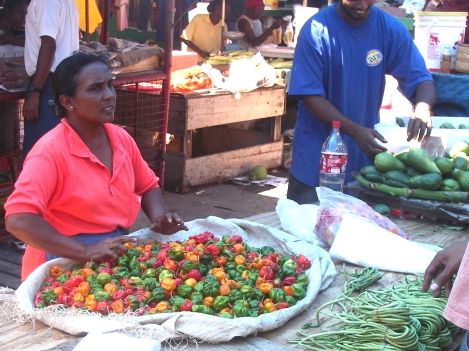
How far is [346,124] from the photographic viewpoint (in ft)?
11.5

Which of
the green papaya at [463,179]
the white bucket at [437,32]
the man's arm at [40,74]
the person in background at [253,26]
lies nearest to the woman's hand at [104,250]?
the green papaya at [463,179]

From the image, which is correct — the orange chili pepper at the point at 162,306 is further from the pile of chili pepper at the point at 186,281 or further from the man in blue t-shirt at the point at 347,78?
the man in blue t-shirt at the point at 347,78

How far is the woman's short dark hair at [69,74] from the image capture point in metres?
2.88

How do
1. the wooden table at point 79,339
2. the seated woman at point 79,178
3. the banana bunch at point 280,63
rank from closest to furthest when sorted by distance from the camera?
the wooden table at point 79,339, the seated woman at point 79,178, the banana bunch at point 280,63

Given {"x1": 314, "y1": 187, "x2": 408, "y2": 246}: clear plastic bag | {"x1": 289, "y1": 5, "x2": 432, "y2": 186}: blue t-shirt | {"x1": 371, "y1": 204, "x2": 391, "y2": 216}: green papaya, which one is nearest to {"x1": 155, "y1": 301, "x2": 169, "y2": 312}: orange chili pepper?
{"x1": 314, "y1": 187, "x2": 408, "y2": 246}: clear plastic bag

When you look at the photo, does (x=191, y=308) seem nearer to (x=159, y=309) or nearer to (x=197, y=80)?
(x=159, y=309)

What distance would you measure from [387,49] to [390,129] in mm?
469

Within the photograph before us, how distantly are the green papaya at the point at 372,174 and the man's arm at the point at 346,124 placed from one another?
119 mm

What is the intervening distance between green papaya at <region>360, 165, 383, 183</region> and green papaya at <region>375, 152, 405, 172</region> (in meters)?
0.03

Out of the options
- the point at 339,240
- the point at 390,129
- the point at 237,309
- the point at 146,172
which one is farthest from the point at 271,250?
the point at 390,129

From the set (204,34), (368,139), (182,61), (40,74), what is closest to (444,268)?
(368,139)

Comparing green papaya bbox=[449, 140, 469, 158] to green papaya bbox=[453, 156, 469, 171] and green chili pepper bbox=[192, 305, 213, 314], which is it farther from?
green chili pepper bbox=[192, 305, 213, 314]

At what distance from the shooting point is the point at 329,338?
6.52ft

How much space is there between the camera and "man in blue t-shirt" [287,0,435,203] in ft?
11.9
